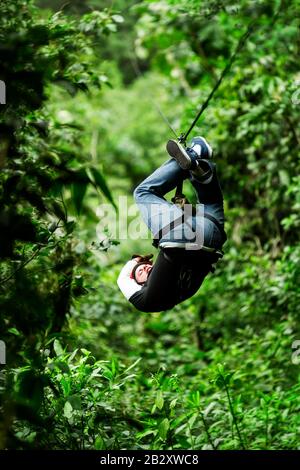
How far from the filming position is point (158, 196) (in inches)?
123

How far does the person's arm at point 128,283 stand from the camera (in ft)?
10.6

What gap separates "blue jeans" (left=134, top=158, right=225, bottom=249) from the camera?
2957 millimetres

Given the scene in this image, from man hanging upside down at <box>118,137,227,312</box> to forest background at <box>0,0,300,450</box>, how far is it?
362 millimetres

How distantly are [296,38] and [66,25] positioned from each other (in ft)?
11.7

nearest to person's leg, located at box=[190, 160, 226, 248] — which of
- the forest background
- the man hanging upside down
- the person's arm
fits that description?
the man hanging upside down

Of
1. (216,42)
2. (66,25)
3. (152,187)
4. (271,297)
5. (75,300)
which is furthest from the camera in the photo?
(216,42)

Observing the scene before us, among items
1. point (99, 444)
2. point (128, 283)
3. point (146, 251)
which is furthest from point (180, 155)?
point (146, 251)

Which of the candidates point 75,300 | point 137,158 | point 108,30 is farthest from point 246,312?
point 137,158

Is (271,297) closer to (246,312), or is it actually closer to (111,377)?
(246,312)

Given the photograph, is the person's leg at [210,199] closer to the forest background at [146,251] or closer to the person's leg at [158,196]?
the person's leg at [158,196]

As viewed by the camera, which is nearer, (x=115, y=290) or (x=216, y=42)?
(x=115, y=290)

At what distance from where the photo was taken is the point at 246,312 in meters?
6.71

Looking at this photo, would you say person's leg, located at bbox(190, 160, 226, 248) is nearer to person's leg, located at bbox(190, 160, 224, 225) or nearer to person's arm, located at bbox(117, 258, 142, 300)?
person's leg, located at bbox(190, 160, 224, 225)

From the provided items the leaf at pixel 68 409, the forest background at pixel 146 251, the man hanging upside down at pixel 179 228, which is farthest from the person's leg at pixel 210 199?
the leaf at pixel 68 409
